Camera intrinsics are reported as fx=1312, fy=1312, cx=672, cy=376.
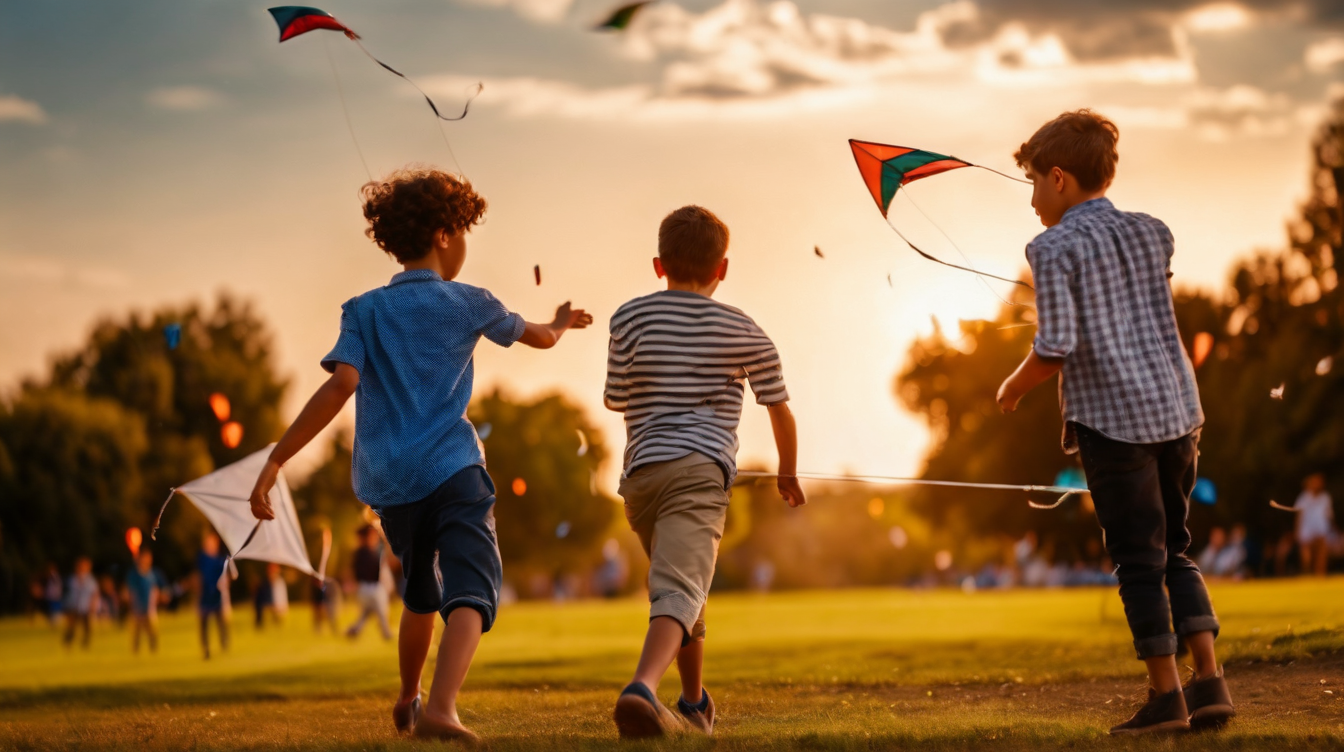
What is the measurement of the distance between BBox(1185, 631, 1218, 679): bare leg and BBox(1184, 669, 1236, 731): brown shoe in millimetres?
23

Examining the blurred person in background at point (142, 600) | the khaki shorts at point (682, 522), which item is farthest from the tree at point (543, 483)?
the khaki shorts at point (682, 522)

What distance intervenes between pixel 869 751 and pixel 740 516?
2856 inches

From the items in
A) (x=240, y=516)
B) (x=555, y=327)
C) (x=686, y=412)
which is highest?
(x=555, y=327)

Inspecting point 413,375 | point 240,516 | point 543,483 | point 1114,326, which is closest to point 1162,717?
point 1114,326

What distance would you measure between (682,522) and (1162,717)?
67.2 inches

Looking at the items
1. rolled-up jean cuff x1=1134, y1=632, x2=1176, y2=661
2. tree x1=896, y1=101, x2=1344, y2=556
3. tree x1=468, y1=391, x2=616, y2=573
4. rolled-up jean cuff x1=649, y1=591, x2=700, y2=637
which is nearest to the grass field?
rolled-up jean cuff x1=1134, y1=632, x2=1176, y2=661

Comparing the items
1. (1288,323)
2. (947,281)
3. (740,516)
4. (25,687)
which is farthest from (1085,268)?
(740,516)

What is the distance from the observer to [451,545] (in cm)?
463

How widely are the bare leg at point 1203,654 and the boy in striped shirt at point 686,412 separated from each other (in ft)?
4.70

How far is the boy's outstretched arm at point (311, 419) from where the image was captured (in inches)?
183

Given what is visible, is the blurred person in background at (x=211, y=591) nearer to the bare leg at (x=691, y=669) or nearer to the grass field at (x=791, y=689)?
the grass field at (x=791, y=689)

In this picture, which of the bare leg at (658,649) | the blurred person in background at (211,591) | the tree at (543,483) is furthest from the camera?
the tree at (543,483)

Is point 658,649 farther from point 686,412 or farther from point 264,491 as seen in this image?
point 264,491

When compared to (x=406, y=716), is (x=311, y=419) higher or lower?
higher
